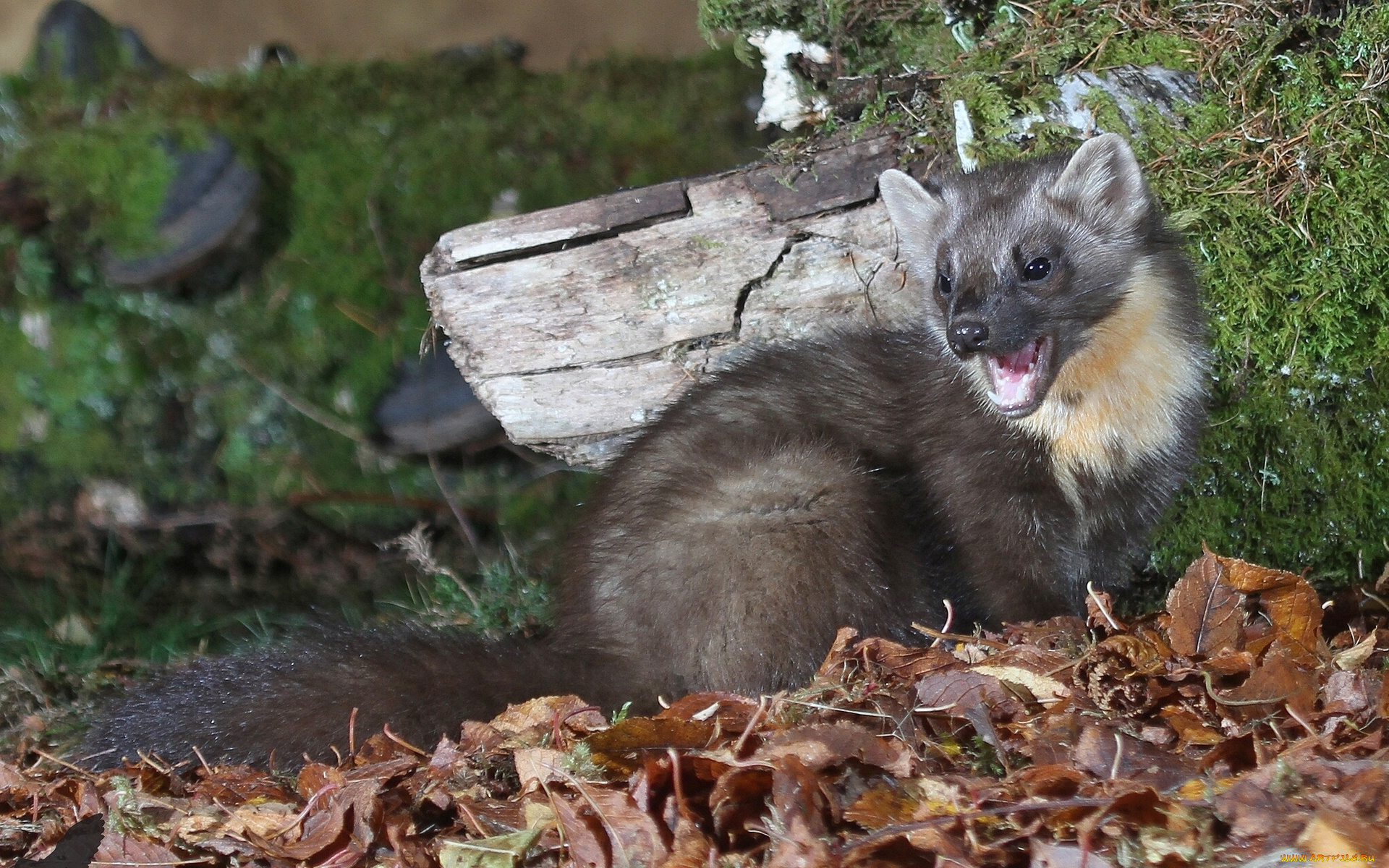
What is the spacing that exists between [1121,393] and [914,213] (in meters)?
0.82

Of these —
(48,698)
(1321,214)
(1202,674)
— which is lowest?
(48,698)

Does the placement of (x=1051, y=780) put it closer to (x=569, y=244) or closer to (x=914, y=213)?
(x=914, y=213)

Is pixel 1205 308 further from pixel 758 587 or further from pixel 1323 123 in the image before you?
pixel 758 587

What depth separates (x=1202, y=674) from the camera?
7.91 feet

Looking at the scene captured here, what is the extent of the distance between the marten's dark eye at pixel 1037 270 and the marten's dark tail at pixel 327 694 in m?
1.59

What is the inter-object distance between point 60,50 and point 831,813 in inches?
279

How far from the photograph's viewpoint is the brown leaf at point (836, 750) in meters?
2.14

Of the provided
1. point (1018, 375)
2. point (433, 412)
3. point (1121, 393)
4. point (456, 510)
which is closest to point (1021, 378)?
point (1018, 375)

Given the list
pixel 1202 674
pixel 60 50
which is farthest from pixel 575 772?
pixel 60 50

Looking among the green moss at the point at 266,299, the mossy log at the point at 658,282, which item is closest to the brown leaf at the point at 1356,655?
the mossy log at the point at 658,282

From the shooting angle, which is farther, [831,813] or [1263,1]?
[1263,1]

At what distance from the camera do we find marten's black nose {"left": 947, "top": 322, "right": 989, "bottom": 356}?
2947 mm

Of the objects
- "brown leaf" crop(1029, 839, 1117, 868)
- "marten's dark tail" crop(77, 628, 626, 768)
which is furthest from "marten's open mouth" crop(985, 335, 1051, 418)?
"brown leaf" crop(1029, 839, 1117, 868)

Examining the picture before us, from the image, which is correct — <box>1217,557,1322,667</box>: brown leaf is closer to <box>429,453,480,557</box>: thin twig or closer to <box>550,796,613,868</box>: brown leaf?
<box>550,796,613,868</box>: brown leaf
